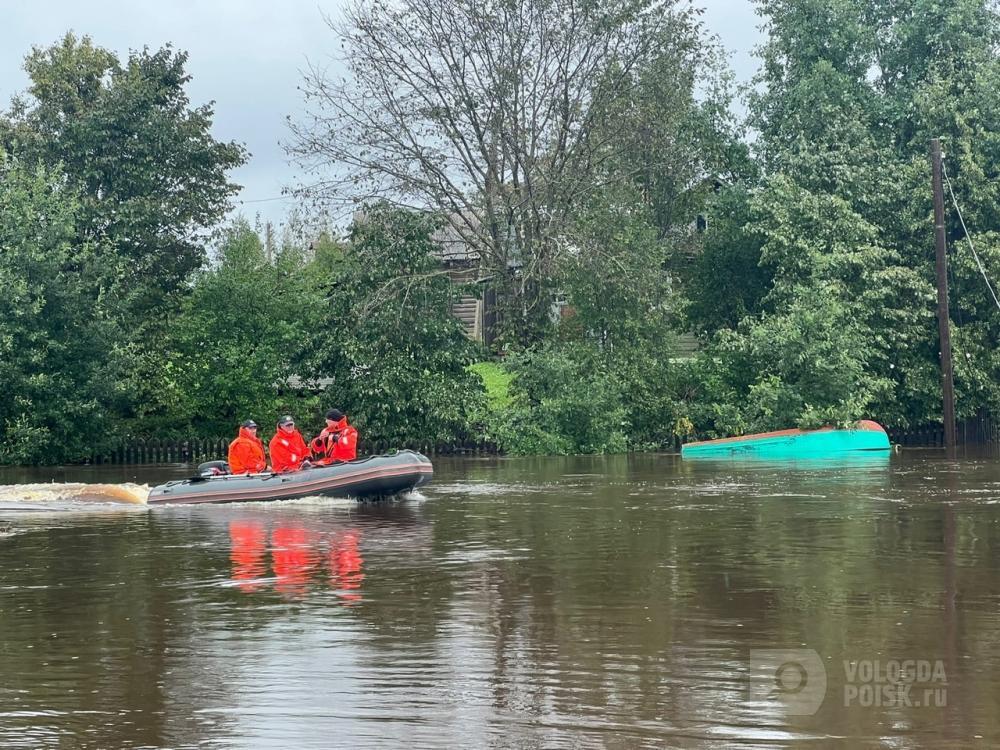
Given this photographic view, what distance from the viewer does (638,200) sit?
43906 millimetres

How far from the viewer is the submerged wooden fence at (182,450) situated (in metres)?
38.4

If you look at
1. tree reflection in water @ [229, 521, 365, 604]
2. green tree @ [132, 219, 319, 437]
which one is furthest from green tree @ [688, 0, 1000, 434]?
tree reflection in water @ [229, 521, 365, 604]

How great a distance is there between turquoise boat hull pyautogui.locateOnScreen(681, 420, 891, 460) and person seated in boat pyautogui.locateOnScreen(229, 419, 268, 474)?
14886mm

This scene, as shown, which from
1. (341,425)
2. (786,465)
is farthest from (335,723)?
(786,465)

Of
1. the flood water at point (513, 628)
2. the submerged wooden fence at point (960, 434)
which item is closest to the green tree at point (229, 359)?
the submerged wooden fence at point (960, 434)

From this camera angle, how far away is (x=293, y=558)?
1644 cm

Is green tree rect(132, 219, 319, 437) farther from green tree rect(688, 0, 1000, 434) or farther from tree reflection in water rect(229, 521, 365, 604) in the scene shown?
tree reflection in water rect(229, 521, 365, 604)

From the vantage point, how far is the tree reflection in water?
45.8 feet

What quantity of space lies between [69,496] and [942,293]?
76.3 feet

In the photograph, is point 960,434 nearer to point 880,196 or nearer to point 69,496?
point 880,196

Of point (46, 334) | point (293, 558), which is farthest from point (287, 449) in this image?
point (46, 334)

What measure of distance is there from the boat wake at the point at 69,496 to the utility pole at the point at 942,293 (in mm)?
21522

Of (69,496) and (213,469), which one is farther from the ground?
(213,469)

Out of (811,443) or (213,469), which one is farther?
(811,443)
